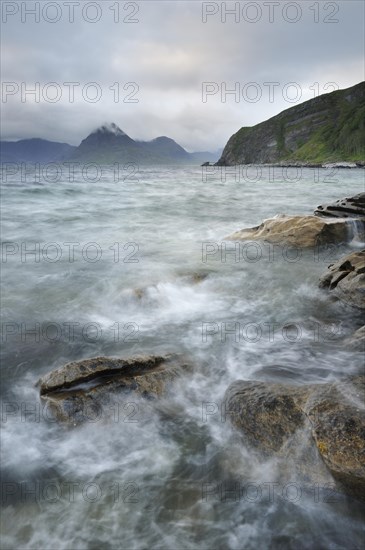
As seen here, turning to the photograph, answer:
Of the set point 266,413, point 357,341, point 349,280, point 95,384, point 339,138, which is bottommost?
point 266,413

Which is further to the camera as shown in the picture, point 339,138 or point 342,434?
point 339,138

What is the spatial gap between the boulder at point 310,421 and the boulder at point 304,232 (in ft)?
36.3

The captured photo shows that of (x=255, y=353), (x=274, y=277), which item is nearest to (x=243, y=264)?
(x=274, y=277)

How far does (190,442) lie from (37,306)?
22.9ft

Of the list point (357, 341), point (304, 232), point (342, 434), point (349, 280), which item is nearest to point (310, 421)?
point (342, 434)

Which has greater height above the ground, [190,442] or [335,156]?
[335,156]

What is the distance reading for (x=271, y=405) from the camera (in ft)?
18.4

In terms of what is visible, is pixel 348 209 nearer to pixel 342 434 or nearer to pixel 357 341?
pixel 357 341

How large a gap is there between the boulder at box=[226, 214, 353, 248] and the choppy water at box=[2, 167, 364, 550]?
0.72 m

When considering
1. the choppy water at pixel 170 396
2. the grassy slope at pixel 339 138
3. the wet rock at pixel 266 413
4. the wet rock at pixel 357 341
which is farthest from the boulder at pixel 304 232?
the grassy slope at pixel 339 138

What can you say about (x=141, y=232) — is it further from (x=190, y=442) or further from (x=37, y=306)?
(x=190, y=442)

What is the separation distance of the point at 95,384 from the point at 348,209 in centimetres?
1700

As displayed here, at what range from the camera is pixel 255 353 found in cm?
819

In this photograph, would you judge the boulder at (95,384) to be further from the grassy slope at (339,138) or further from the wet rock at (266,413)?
the grassy slope at (339,138)
